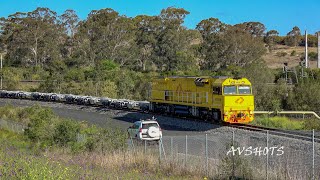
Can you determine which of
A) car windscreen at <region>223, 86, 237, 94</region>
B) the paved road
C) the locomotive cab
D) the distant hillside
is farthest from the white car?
the distant hillside

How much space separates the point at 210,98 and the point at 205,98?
695 mm

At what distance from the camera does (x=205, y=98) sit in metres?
32.6

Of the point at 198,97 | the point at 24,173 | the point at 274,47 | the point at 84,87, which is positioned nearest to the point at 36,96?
the point at 84,87

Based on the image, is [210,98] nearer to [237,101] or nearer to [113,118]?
[237,101]

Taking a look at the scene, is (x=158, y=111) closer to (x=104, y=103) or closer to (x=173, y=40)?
(x=104, y=103)

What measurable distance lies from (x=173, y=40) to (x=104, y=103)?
38.9m

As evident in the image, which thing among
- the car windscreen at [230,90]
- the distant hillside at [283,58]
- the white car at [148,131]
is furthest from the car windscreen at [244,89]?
A: the distant hillside at [283,58]

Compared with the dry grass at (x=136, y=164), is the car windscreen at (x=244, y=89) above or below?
above

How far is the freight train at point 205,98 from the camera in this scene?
30156 mm

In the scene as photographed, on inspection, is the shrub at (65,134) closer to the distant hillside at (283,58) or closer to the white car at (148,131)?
the white car at (148,131)

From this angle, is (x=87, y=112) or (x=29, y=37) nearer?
(x=87, y=112)

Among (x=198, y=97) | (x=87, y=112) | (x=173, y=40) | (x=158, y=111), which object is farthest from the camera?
(x=173, y=40)

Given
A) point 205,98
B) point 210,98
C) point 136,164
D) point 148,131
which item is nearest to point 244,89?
point 210,98

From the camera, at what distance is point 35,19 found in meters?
94.6
